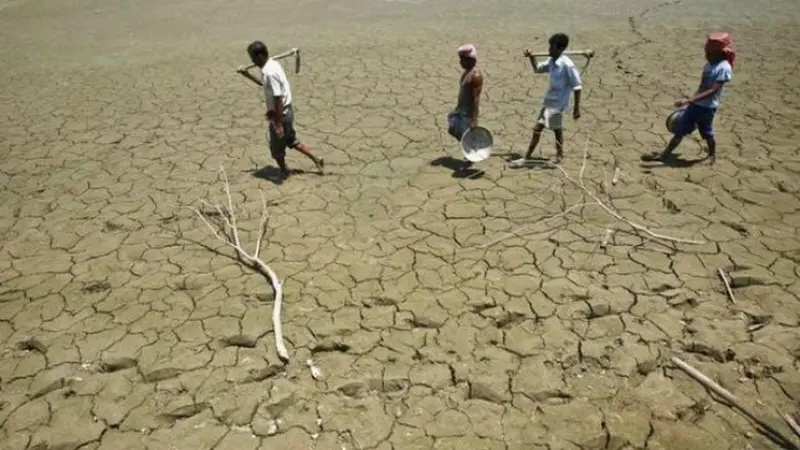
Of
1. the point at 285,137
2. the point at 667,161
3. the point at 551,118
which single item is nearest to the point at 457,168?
the point at 551,118

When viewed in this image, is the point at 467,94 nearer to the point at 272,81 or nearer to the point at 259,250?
the point at 272,81

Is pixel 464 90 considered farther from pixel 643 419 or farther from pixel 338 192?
pixel 643 419

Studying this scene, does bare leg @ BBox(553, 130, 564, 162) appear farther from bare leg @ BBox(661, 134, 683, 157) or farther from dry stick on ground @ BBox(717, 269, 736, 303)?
dry stick on ground @ BBox(717, 269, 736, 303)

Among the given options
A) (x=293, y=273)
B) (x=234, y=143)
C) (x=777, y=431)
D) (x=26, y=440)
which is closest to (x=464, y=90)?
(x=293, y=273)

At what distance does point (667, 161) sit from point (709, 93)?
0.80 metres

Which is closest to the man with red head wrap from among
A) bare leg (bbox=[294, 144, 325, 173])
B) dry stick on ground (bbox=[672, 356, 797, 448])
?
dry stick on ground (bbox=[672, 356, 797, 448])

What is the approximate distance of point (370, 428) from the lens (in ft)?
9.77

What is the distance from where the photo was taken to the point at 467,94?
199 inches

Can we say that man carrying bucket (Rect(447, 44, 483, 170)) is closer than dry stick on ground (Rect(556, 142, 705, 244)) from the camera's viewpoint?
No

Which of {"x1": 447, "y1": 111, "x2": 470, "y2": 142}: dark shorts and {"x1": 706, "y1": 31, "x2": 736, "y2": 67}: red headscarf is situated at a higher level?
{"x1": 706, "y1": 31, "x2": 736, "y2": 67}: red headscarf

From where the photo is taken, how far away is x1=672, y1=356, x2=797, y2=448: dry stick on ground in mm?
2805

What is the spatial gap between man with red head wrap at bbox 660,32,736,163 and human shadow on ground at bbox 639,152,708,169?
17 cm

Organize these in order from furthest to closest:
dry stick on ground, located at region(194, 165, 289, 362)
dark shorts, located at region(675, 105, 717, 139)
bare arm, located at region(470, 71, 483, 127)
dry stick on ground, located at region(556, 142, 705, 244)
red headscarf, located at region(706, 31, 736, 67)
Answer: dark shorts, located at region(675, 105, 717, 139)
bare arm, located at region(470, 71, 483, 127)
red headscarf, located at region(706, 31, 736, 67)
dry stick on ground, located at region(556, 142, 705, 244)
dry stick on ground, located at region(194, 165, 289, 362)

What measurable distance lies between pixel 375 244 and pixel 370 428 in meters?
1.73
